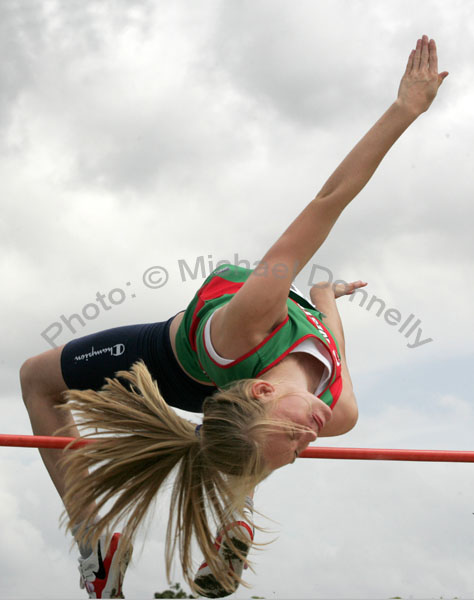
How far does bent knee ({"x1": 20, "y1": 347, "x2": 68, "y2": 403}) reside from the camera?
355 centimetres

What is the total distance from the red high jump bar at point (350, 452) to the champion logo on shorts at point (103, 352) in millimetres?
419

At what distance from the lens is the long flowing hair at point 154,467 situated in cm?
286

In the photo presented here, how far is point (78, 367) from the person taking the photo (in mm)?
3500

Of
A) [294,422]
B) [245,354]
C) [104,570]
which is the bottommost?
[104,570]

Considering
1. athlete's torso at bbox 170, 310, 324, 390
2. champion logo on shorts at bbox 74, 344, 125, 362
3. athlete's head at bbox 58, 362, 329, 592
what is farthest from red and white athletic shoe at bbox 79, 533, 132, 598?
athlete's torso at bbox 170, 310, 324, 390

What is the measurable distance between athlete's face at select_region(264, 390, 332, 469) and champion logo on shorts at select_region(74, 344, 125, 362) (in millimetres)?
1083

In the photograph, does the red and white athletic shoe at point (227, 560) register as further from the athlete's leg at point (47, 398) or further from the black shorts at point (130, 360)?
the athlete's leg at point (47, 398)

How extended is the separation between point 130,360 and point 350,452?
1257mm

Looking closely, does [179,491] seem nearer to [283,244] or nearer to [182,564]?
[182,564]

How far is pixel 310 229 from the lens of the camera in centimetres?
272

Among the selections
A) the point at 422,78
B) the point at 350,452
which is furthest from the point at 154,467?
the point at 422,78

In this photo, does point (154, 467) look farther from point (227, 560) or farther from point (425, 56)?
point (425, 56)

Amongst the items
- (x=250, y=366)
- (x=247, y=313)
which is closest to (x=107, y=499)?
(x=250, y=366)

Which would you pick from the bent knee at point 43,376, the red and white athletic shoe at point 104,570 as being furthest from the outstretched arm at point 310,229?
the red and white athletic shoe at point 104,570
